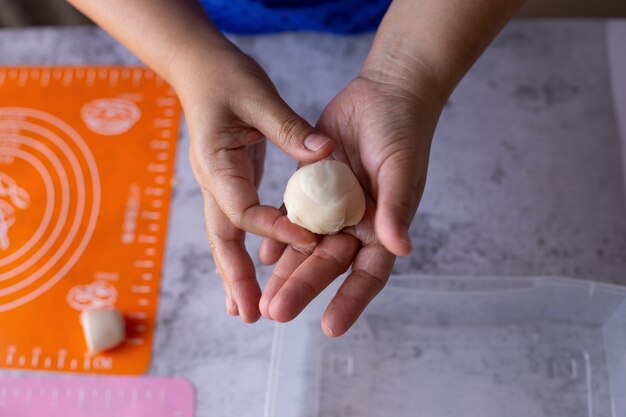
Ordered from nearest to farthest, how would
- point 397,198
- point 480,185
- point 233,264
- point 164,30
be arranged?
1. point 397,198
2. point 233,264
3. point 164,30
4. point 480,185

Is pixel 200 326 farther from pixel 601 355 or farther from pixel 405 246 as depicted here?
pixel 601 355

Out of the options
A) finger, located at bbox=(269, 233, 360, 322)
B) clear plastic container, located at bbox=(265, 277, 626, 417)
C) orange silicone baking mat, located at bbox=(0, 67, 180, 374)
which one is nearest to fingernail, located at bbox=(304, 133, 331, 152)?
finger, located at bbox=(269, 233, 360, 322)

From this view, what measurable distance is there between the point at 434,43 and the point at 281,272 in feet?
1.22

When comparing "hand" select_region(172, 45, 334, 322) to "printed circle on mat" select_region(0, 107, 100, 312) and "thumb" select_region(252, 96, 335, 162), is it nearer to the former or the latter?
"thumb" select_region(252, 96, 335, 162)

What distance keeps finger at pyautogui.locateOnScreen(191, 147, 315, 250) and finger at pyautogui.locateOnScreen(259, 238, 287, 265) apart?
0.06m

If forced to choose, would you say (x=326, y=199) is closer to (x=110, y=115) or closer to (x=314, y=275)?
(x=314, y=275)

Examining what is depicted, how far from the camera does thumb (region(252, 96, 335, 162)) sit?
755 mm

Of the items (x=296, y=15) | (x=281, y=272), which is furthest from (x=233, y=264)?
(x=296, y=15)

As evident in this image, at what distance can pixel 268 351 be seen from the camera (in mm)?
968

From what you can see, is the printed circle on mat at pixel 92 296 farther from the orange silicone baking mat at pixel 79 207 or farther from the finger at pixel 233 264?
the finger at pixel 233 264

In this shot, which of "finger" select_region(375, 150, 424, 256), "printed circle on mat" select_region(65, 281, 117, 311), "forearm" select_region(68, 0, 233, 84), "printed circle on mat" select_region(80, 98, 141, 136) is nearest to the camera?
"finger" select_region(375, 150, 424, 256)

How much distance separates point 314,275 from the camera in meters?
0.75

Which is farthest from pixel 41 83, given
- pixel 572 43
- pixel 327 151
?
pixel 572 43

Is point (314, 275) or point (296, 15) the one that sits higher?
point (296, 15)
